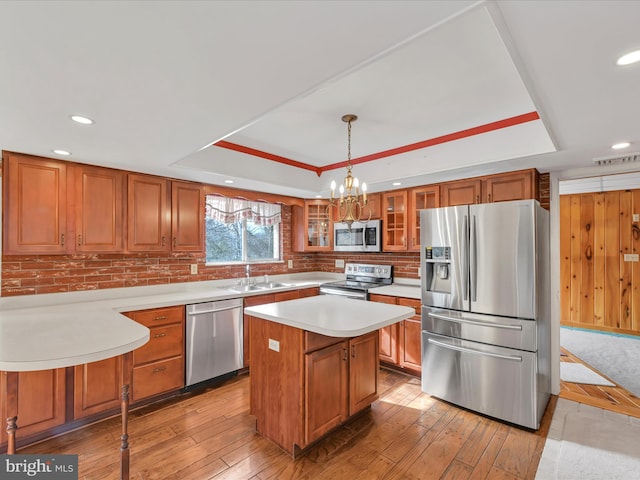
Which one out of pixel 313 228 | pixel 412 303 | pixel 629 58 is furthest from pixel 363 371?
pixel 313 228

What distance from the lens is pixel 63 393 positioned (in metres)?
2.33

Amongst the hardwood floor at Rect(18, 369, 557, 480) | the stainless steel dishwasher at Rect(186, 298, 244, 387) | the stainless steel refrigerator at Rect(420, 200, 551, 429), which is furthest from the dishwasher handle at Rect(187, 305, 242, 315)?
the stainless steel refrigerator at Rect(420, 200, 551, 429)

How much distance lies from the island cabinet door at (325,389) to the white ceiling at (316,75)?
1.66 m

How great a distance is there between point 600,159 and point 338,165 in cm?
260

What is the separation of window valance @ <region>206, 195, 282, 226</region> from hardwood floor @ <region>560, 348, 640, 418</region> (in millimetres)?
3979

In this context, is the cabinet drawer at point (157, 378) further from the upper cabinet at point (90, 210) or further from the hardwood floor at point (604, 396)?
the hardwood floor at point (604, 396)

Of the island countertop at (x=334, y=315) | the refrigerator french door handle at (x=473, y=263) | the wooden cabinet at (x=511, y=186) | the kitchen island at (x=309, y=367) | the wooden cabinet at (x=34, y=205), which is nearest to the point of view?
the island countertop at (x=334, y=315)

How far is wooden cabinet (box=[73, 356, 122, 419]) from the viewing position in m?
2.40

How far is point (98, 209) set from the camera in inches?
111

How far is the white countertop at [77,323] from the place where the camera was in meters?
1.47

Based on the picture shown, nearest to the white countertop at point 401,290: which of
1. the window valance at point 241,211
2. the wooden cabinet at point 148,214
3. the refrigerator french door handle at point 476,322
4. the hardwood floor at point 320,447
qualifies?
the refrigerator french door handle at point 476,322

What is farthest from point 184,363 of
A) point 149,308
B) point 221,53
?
point 221,53

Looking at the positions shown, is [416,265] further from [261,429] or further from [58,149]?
[58,149]

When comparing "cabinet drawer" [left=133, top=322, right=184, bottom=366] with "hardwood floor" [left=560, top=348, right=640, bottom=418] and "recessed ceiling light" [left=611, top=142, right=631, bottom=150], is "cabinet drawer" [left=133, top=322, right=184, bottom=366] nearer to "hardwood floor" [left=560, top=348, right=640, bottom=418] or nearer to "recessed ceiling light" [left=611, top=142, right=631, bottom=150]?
"hardwood floor" [left=560, top=348, right=640, bottom=418]
